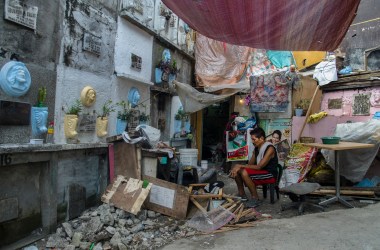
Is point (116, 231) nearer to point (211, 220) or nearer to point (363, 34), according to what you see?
point (211, 220)

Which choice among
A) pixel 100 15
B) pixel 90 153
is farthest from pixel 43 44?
pixel 90 153

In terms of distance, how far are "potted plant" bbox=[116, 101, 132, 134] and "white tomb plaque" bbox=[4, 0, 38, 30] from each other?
2752 millimetres

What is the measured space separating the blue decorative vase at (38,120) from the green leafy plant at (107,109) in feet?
5.11

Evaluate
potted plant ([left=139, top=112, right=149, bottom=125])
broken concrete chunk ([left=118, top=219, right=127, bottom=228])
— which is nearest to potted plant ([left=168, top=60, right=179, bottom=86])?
potted plant ([left=139, top=112, right=149, bottom=125])

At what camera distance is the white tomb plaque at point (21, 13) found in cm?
434

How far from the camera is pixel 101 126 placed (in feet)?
21.1

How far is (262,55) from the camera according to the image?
1228cm

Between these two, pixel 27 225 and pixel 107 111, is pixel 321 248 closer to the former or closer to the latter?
pixel 27 225

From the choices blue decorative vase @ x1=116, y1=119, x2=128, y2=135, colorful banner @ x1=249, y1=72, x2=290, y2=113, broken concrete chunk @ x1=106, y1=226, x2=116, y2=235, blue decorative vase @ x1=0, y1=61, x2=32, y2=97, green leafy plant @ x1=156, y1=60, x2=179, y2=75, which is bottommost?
broken concrete chunk @ x1=106, y1=226, x2=116, y2=235

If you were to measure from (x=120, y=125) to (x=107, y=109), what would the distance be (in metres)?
0.80

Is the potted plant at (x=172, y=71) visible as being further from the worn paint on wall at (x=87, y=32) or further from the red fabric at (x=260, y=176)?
the red fabric at (x=260, y=176)

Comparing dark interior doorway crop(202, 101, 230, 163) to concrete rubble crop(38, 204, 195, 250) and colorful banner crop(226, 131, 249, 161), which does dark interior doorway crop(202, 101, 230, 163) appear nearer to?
colorful banner crop(226, 131, 249, 161)

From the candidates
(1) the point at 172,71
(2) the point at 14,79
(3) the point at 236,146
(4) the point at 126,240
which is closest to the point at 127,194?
(4) the point at 126,240

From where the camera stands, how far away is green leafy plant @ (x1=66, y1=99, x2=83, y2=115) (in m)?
5.58
